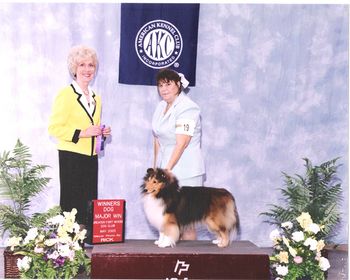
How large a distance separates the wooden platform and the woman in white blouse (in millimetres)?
391

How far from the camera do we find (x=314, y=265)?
3.39 meters

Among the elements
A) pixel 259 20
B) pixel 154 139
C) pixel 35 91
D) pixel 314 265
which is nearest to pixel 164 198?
pixel 154 139

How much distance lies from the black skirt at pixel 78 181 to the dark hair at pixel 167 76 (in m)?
0.69

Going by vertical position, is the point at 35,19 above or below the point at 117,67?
above

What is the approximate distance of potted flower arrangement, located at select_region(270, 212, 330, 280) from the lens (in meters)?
3.38

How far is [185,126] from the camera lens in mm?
3691

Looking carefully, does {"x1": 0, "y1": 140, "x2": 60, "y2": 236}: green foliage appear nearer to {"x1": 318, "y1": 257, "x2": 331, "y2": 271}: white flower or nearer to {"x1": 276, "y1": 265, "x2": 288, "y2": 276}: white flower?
{"x1": 276, "y1": 265, "x2": 288, "y2": 276}: white flower

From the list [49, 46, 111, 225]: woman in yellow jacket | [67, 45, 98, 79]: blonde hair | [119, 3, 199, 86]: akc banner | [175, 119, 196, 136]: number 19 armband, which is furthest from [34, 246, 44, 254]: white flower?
[119, 3, 199, 86]: akc banner

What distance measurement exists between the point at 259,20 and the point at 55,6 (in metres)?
1.37

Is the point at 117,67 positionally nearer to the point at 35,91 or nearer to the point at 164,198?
the point at 35,91

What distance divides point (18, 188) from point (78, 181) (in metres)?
0.41

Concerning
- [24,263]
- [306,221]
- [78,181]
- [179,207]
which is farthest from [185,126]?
[24,263]

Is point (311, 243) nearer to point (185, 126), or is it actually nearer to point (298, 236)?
point (298, 236)

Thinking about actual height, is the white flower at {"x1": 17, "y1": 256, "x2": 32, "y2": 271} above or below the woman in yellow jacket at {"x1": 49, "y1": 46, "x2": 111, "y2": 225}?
below
